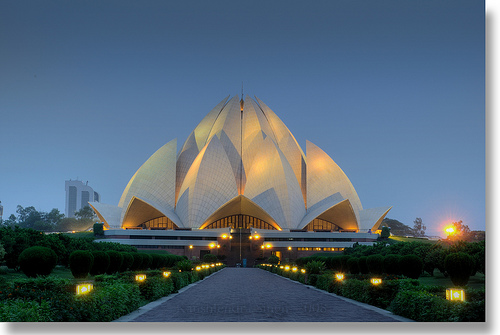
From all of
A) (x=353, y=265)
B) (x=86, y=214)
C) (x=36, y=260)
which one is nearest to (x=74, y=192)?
(x=36, y=260)

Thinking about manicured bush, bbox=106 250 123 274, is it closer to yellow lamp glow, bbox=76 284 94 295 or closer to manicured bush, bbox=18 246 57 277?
manicured bush, bbox=18 246 57 277

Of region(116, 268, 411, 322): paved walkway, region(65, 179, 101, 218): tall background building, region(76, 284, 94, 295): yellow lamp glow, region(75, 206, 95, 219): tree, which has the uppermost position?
region(75, 206, 95, 219): tree

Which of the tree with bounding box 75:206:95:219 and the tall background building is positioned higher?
the tree with bounding box 75:206:95:219

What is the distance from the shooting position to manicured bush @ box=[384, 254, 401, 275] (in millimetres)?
16578

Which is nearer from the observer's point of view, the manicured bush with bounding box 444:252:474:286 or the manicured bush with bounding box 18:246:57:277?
the manicured bush with bounding box 444:252:474:286

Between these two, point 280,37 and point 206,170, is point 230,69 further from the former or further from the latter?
point 206,170

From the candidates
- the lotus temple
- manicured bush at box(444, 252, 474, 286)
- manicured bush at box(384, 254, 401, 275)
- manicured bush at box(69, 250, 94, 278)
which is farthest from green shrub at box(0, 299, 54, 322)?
the lotus temple

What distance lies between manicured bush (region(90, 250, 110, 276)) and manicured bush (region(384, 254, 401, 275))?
34.6 feet

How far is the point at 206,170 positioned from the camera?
172 feet

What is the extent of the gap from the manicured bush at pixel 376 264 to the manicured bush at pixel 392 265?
2.17ft

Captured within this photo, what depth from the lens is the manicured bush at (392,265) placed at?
653 inches

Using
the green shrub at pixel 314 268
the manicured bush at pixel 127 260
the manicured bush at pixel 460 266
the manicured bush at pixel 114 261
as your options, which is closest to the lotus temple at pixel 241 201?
the manicured bush at pixel 127 260

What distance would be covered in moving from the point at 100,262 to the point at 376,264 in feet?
35.1

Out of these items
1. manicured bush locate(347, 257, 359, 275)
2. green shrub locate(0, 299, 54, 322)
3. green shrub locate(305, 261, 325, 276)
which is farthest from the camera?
manicured bush locate(347, 257, 359, 275)
